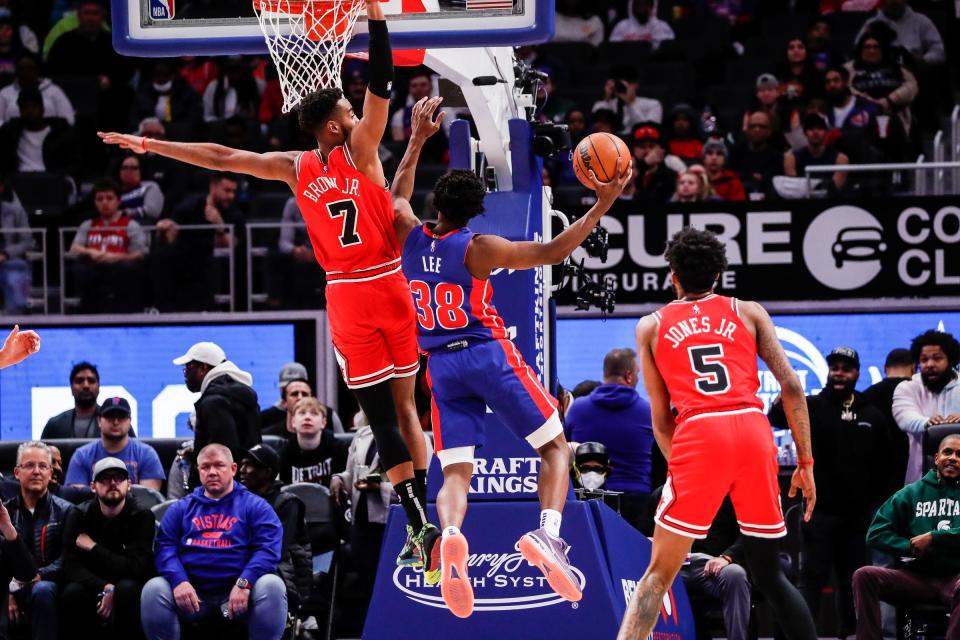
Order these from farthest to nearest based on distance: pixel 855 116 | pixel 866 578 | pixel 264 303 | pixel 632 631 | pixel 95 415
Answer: pixel 855 116 < pixel 264 303 < pixel 95 415 < pixel 866 578 < pixel 632 631

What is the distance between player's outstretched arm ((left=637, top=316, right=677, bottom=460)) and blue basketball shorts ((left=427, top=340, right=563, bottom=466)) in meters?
0.61

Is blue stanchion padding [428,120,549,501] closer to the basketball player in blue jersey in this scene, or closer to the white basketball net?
the basketball player in blue jersey

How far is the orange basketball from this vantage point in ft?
27.0

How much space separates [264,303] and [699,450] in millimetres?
8086

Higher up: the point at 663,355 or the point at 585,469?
the point at 663,355

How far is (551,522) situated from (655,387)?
2.96 feet

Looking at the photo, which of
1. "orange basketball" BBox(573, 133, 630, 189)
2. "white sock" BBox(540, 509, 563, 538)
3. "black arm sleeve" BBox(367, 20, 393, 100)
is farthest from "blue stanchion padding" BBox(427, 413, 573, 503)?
"black arm sleeve" BBox(367, 20, 393, 100)

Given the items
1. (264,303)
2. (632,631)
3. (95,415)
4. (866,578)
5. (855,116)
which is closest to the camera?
(632,631)

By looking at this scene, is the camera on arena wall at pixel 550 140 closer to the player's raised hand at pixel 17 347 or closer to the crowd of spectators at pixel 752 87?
the player's raised hand at pixel 17 347

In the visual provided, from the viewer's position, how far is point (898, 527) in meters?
11.1

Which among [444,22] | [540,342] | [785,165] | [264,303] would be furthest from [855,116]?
[444,22]

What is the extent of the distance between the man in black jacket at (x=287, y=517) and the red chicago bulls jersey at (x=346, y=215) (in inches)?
140

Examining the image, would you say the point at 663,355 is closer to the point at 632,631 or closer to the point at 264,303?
the point at 632,631

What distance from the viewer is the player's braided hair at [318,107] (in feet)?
27.0
